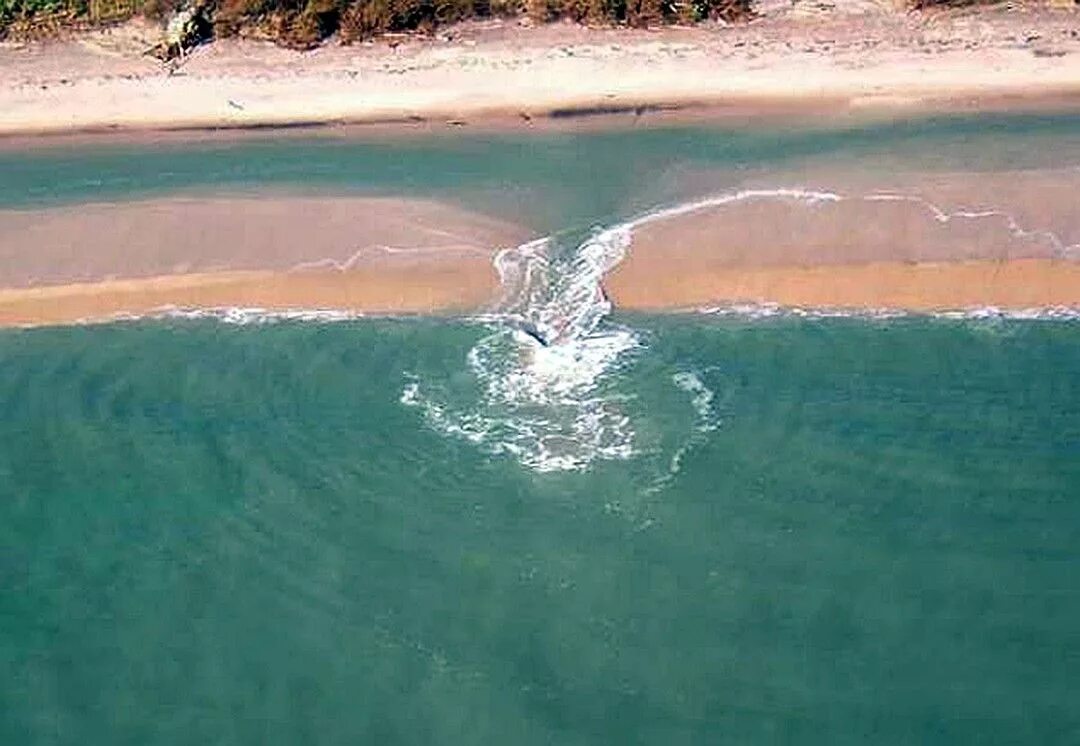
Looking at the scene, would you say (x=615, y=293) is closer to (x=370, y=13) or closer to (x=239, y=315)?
(x=239, y=315)

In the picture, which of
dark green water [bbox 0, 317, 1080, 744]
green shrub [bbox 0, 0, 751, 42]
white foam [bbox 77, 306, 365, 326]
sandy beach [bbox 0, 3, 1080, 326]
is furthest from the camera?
green shrub [bbox 0, 0, 751, 42]

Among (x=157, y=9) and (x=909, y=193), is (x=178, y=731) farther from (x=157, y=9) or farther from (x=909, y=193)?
(x=157, y=9)

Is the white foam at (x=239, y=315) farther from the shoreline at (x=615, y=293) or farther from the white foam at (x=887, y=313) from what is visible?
the white foam at (x=887, y=313)

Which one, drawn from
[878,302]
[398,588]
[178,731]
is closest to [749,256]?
[878,302]

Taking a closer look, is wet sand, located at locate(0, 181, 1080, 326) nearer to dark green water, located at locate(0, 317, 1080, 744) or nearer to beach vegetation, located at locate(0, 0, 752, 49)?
dark green water, located at locate(0, 317, 1080, 744)

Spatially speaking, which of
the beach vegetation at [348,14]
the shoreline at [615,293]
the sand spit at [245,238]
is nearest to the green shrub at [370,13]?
the beach vegetation at [348,14]

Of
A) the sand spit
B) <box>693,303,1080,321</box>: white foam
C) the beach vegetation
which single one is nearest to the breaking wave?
<box>693,303,1080,321</box>: white foam

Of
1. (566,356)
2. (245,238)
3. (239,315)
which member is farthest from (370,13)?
(566,356)
